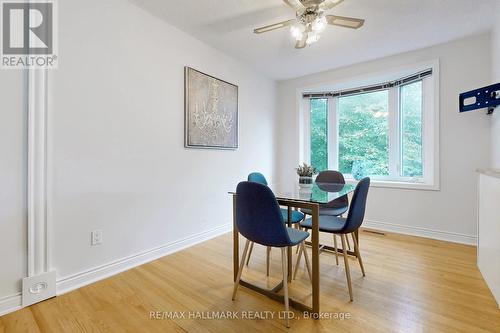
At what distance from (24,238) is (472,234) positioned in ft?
13.9

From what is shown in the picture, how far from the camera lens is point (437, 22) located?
2.39 meters

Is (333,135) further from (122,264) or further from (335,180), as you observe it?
(122,264)

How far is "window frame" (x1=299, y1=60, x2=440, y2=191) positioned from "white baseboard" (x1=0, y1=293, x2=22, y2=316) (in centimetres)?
379

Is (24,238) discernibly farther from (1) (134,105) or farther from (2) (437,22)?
(2) (437,22)

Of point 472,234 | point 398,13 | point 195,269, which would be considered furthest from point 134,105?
point 472,234

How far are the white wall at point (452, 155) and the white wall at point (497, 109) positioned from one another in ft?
0.43

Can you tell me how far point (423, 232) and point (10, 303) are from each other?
404 cm

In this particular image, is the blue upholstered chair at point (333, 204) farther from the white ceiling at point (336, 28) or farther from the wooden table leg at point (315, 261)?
the white ceiling at point (336, 28)

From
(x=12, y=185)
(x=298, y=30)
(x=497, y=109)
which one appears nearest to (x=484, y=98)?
(x=497, y=109)

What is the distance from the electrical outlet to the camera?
75.9 inches

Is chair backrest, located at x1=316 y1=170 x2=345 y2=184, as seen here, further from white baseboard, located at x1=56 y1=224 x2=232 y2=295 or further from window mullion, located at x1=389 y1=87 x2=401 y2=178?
white baseboard, located at x1=56 y1=224 x2=232 y2=295

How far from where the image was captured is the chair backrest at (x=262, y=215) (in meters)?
1.39

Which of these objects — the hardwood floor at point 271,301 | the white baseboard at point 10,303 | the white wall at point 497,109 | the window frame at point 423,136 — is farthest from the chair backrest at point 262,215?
the window frame at point 423,136

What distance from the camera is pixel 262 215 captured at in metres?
1.43
